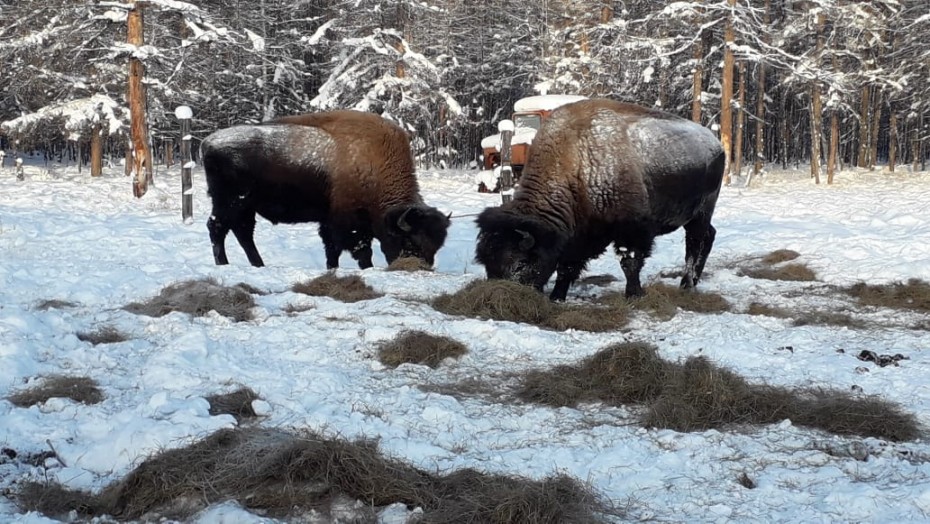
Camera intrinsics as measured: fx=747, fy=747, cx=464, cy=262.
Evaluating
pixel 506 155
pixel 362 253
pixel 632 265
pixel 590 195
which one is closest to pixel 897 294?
pixel 632 265

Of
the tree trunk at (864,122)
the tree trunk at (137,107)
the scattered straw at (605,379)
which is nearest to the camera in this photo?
the scattered straw at (605,379)

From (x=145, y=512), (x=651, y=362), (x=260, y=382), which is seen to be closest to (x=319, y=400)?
(x=260, y=382)

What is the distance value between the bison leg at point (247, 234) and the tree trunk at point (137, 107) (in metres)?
8.96

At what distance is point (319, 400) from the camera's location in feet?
14.6

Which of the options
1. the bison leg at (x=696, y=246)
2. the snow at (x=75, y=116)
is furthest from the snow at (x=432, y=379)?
the snow at (x=75, y=116)

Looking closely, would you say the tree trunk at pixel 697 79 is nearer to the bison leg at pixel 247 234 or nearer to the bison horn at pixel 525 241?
the bison leg at pixel 247 234

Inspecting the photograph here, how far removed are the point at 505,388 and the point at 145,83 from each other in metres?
16.1

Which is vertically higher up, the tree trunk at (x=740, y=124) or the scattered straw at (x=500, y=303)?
the tree trunk at (x=740, y=124)

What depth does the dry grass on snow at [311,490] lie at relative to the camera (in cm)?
302

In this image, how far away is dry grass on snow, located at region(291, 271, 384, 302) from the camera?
727 cm

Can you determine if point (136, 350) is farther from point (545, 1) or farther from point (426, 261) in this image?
point (545, 1)

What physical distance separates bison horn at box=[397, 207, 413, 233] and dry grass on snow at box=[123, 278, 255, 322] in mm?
2663

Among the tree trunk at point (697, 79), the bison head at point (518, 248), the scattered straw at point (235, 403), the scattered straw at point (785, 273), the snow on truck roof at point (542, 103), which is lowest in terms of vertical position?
the scattered straw at point (785, 273)

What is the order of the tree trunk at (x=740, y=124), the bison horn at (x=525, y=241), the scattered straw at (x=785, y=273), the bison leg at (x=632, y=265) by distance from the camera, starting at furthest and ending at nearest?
the tree trunk at (x=740, y=124), the scattered straw at (x=785, y=273), the bison leg at (x=632, y=265), the bison horn at (x=525, y=241)
